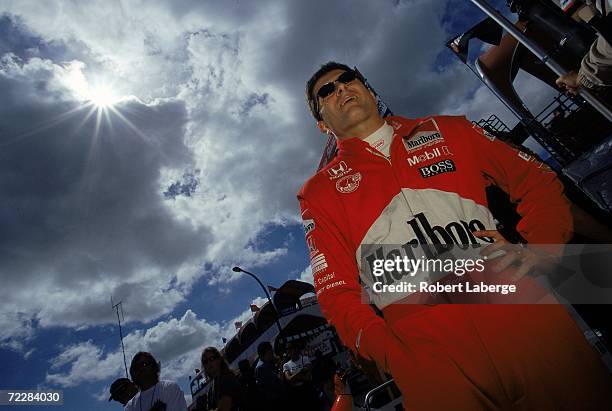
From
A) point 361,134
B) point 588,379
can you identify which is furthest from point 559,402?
point 361,134

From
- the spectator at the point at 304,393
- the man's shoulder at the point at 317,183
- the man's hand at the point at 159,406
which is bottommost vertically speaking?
the spectator at the point at 304,393

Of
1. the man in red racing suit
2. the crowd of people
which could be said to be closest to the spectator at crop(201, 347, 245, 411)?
the crowd of people

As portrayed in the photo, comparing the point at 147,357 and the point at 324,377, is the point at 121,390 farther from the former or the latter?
the point at 324,377

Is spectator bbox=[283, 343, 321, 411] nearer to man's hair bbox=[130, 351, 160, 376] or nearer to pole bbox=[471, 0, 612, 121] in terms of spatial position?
man's hair bbox=[130, 351, 160, 376]

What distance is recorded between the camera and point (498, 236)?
1250 millimetres

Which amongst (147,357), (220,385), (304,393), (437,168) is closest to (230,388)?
(220,385)

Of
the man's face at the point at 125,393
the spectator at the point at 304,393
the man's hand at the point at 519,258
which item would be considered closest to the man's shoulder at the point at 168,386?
the man's face at the point at 125,393

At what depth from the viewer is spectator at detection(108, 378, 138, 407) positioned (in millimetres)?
5770

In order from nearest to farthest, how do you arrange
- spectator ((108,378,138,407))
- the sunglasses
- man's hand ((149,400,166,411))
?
man's hand ((149,400,166,411)) → the sunglasses → spectator ((108,378,138,407))

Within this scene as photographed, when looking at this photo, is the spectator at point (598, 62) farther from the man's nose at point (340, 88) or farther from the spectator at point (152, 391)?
the spectator at point (152, 391)

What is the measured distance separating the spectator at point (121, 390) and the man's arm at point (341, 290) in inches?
239

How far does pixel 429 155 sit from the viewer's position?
67.2 inches

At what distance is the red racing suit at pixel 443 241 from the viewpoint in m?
1.16

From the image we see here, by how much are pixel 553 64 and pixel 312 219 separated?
161 inches
